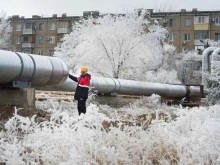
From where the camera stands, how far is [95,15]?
58812mm

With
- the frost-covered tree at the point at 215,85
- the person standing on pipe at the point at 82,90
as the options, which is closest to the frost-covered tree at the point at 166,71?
the frost-covered tree at the point at 215,85

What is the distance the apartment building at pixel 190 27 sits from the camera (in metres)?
56.3

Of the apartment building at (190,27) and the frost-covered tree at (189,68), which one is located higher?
the apartment building at (190,27)

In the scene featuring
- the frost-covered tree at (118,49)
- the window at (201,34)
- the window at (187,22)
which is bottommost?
the frost-covered tree at (118,49)

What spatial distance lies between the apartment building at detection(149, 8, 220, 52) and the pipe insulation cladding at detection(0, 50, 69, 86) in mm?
46914

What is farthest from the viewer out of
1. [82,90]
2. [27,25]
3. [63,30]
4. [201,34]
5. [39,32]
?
[27,25]

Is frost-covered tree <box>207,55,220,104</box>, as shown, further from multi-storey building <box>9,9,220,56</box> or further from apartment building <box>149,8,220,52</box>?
apartment building <box>149,8,220,52</box>

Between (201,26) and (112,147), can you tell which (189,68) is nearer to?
(201,26)

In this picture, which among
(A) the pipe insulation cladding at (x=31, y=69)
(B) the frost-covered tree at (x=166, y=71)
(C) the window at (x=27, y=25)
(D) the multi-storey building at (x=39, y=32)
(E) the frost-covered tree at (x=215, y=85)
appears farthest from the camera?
(C) the window at (x=27, y=25)

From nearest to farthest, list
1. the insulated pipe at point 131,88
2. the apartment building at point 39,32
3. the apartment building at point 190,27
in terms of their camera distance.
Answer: the insulated pipe at point 131,88, the apartment building at point 190,27, the apartment building at point 39,32

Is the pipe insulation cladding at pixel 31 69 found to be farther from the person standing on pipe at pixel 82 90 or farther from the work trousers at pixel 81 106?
the work trousers at pixel 81 106

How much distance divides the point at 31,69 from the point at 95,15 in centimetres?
5013

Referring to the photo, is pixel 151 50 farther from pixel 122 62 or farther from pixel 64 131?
pixel 64 131

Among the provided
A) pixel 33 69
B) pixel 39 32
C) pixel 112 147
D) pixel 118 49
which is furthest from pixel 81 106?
pixel 39 32
